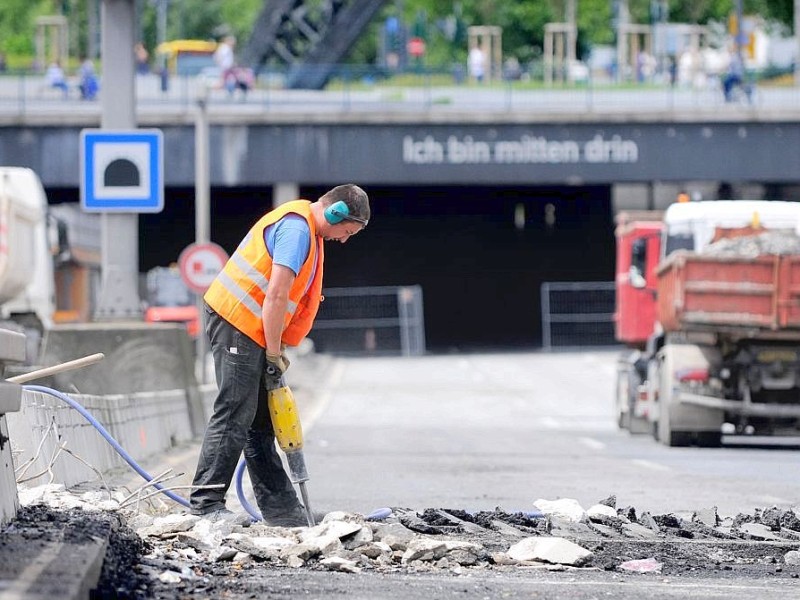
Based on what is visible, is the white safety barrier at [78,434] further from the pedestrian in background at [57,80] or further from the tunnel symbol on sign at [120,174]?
the pedestrian in background at [57,80]

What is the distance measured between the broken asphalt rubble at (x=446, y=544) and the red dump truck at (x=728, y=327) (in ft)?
30.7

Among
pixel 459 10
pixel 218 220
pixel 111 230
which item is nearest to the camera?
pixel 111 230

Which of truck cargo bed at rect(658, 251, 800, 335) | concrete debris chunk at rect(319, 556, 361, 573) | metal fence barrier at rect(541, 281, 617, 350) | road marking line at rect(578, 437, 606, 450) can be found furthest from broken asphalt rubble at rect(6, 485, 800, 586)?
metal fence barrier at rect(541, 281, 617, 350)

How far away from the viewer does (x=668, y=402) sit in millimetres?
19172

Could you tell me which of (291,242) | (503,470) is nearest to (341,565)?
(291,242)

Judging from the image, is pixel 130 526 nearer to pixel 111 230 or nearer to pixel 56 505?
pixel 56 505

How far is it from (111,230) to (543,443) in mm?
5861

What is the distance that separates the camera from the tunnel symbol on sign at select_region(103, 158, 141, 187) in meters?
16.1

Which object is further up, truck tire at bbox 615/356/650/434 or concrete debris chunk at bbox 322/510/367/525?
concrete debris chunk at bbox 322/510/367/525

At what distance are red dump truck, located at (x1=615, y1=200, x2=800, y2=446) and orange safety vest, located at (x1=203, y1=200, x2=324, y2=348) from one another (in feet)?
33.3

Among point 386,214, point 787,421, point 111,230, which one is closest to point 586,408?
point 787,421

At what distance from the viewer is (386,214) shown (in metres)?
60.2

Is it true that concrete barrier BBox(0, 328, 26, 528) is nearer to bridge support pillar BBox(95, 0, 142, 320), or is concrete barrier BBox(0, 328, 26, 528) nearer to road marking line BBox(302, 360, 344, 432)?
bridge support pillar BBox(95, 0, 142, 320)

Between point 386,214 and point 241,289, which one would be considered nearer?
point 241,289
